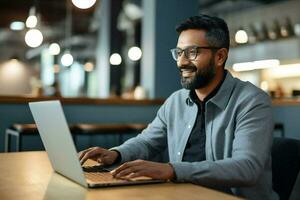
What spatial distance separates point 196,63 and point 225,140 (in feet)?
1.05

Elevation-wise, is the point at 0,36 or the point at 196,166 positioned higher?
the point at 0,36

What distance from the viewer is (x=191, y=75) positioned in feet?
5.49

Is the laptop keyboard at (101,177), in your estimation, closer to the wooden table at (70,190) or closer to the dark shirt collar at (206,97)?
the wooden table at (70,190)

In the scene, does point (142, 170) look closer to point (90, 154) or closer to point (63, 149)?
point (63, 149)

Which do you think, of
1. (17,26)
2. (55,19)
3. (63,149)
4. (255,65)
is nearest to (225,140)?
(63,149)

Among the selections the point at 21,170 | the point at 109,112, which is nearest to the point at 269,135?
the point at 21,170

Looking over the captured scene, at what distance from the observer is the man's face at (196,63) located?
163 cm

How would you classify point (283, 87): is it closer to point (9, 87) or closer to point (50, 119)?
point (9, 87)

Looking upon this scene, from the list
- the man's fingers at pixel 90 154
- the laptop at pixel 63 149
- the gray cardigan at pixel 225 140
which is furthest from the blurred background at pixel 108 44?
the laptop at pixel 63 149

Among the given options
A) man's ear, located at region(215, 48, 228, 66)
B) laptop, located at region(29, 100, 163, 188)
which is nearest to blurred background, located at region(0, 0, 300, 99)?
man's ear, located at region(215, 48, 228, 66)

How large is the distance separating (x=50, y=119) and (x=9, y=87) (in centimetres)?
898

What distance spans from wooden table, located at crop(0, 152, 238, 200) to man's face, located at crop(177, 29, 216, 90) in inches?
22.4

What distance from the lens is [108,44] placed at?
885 centimetres

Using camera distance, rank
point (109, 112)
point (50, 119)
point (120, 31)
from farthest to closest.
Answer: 1. point (120, 31)
2. point (109, 112)
3. point (50, 119)
